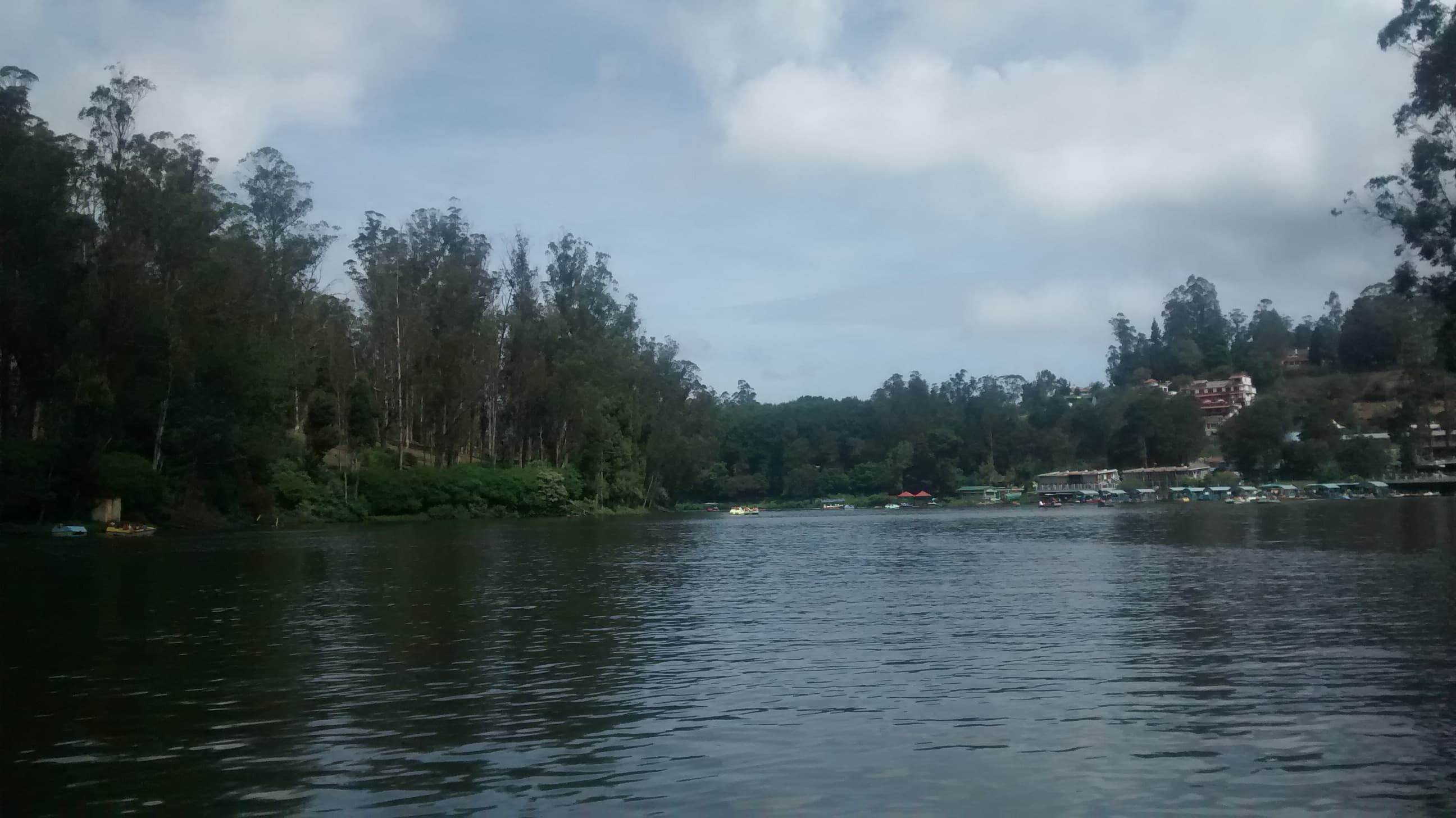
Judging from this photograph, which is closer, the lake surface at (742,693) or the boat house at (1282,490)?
the lake surface at (742,693)

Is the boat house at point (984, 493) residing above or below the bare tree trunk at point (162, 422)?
below

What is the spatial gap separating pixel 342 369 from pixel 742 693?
237 feet

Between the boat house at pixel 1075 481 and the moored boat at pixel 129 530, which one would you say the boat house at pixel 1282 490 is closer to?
the boat house at pixel 1075 481

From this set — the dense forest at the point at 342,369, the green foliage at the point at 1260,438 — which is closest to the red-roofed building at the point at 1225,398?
the dense forest at the point at 342,369

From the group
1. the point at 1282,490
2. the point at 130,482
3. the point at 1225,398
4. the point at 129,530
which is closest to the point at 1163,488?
the point at 1282,490

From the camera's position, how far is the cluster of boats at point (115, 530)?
5519 cm

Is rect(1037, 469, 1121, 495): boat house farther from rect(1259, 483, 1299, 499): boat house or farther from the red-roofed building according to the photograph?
the red-roofed building

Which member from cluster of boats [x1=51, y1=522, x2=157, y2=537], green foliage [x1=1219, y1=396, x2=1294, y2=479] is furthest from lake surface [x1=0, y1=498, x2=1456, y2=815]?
green foliage [x1=1219, y1=396, x2=1294, y2=479]

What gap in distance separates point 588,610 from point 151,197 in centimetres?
4740

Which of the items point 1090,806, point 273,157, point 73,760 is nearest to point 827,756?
point 1090,806

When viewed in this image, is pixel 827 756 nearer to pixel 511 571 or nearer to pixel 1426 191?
pixel 511 571

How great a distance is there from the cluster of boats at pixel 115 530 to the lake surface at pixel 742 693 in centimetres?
2500

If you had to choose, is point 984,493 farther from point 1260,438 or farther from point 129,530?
point 129,530

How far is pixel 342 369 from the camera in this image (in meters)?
81.8
